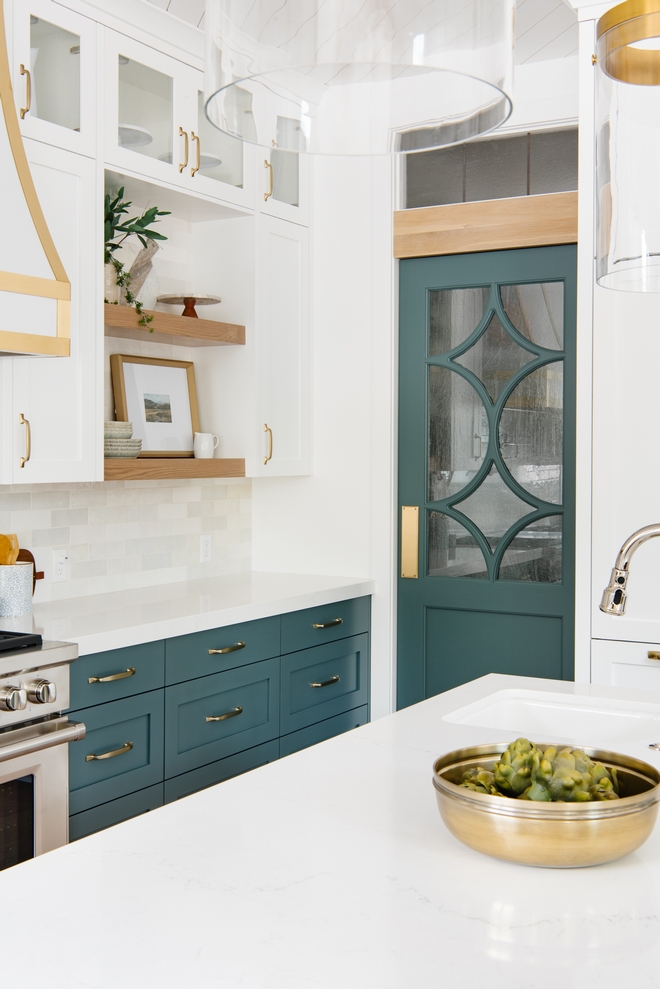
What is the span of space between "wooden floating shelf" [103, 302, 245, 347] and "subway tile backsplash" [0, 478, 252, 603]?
536 millimetres

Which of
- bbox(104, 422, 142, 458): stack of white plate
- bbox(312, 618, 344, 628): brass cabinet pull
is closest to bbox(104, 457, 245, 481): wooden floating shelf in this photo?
bbox(104, 422, 142, 458): stack of white plate

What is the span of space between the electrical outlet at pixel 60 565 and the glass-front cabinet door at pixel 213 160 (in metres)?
1.32

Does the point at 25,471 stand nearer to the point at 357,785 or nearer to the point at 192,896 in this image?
the point at 357,785

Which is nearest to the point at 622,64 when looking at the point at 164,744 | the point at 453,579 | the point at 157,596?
the point at 164,744

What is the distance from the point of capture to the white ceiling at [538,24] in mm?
3115

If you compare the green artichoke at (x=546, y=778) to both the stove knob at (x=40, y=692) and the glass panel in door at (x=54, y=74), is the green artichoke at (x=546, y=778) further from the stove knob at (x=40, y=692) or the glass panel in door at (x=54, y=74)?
the glass panel in door at (x=54, y=74)

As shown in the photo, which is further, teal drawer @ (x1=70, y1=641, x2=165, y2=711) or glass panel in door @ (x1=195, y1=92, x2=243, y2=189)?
glass panel in door @ (x1=195, y1=92, x2=243, y2=189)

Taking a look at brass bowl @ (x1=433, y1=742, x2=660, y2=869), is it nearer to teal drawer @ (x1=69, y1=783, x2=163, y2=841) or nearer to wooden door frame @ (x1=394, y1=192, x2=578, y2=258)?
teal drawer @ (x1=69, y1=783, x2=163, y2=841)

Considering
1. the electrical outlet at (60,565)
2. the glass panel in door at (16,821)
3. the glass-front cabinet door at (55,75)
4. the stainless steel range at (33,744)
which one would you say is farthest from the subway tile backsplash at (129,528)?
the glass-front cabinet door at (55,75)

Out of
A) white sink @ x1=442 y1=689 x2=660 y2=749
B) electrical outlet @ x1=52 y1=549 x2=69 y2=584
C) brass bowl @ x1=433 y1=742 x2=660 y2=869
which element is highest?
electrical outlet @ x1=52 y1=549 x2=69 y2=584

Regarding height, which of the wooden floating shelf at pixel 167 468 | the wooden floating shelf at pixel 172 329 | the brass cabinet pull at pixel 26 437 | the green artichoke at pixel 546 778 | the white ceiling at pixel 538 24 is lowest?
the green artichoke at pixel 546 778

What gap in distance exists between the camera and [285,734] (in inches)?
133

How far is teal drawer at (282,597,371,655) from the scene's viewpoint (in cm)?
340

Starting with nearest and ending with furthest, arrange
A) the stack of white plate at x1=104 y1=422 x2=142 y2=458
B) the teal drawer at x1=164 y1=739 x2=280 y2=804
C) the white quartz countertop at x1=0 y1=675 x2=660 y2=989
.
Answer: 1. the white quartz countertop at x1=0 y1=675 x2=660 y2=989
2. the teal drawer at x1=164 y1=739 x2=280 y2=804
3. the stack of white plate at x1=104 y1=422 x2=142 y2=458
